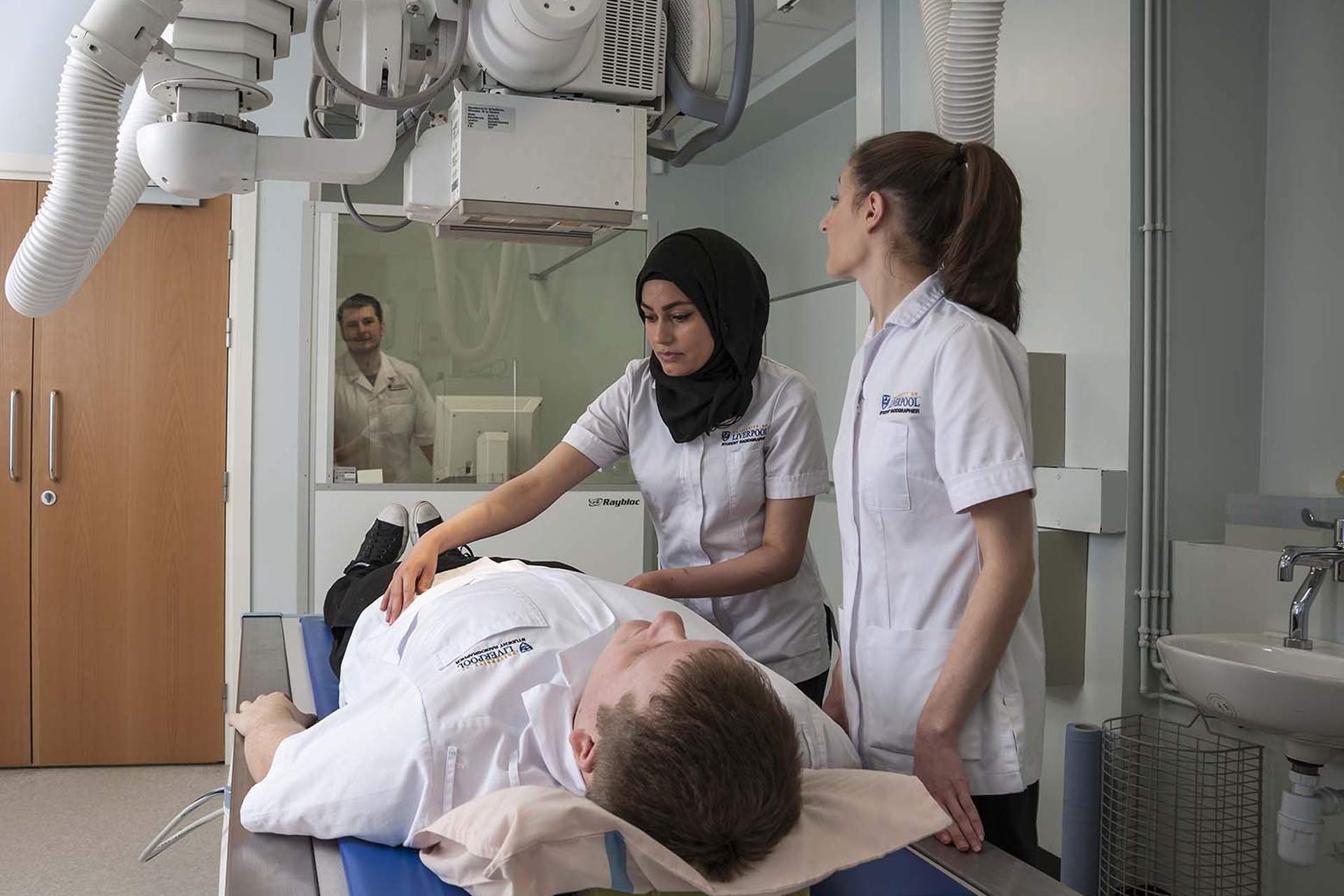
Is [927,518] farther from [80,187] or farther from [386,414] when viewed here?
[386,414]

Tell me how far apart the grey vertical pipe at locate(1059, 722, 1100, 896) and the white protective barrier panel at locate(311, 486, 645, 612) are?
5.68 feet

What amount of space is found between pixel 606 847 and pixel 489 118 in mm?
822

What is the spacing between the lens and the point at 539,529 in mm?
3756

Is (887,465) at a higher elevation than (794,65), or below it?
below

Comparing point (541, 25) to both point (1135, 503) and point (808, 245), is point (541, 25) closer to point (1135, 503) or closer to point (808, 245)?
point (1135, 503)

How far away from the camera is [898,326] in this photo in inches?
52.6

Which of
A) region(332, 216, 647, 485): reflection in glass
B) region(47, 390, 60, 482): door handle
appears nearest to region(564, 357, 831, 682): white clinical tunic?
region(332, 216, 647, 485): reflection in glass

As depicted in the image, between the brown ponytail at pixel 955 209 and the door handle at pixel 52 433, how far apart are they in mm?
3312

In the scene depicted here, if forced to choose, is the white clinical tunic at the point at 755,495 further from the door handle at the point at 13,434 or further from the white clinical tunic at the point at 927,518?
the door handle at the point at 13,434

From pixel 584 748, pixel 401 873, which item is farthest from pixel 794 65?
pixel 401 873

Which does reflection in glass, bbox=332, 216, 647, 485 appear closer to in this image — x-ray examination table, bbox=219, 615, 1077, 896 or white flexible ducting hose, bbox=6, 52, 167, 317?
white flexible ducting hose, bbox=6, 52, 167, 317

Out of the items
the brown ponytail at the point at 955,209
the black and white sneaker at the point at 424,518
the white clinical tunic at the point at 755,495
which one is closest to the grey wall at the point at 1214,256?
the white clinical tunic at the point at 755,495

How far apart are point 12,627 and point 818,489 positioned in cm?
322

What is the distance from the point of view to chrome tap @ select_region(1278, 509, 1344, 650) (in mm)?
2105
